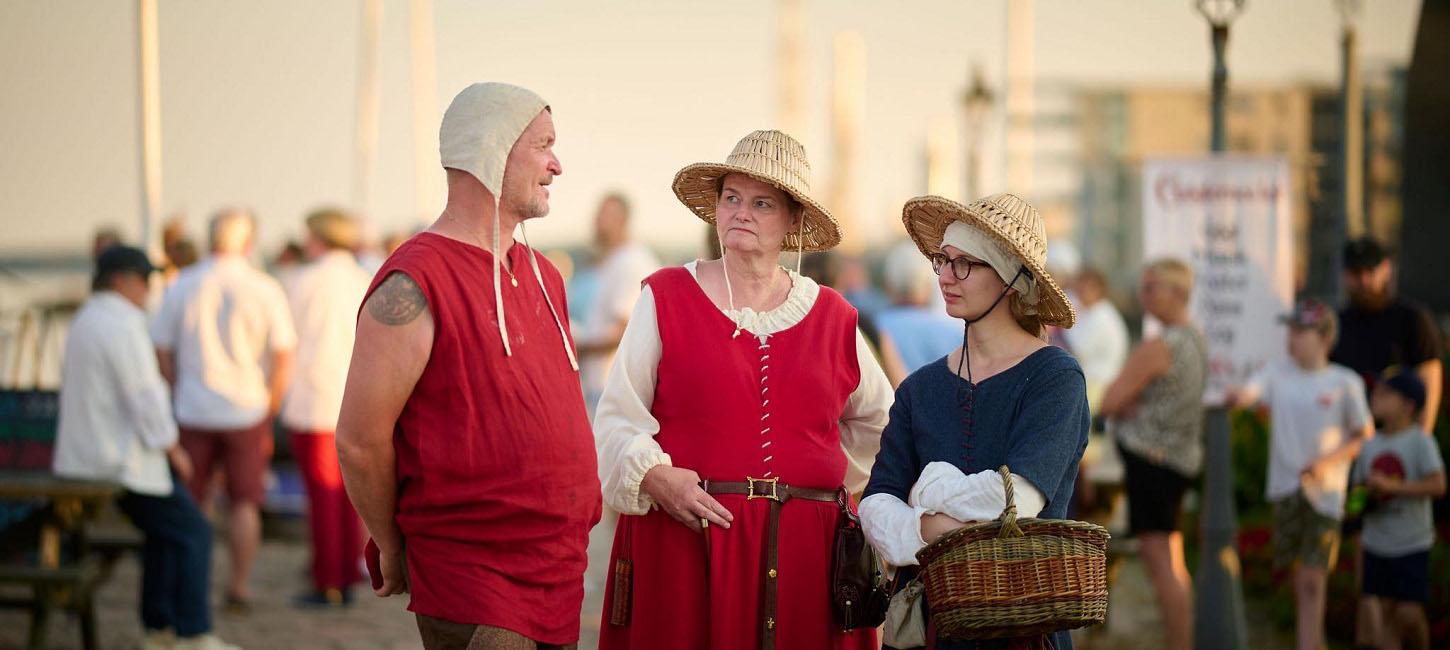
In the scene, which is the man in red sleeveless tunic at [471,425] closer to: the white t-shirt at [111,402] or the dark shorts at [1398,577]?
the white t-shirt at [111,402]

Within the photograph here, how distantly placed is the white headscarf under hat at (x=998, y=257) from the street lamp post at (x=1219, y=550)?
15.6 ft

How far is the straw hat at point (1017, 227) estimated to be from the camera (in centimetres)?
420

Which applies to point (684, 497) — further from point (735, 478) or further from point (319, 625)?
point (319, 625)

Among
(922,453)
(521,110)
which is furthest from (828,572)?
(521,110)

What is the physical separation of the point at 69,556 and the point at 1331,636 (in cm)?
723

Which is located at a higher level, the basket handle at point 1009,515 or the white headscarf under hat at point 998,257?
the white headscarf under hat at point 998,257

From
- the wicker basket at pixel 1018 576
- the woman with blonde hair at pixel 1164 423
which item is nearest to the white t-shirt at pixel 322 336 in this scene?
the woman with blonde hair at pixel 1164 423

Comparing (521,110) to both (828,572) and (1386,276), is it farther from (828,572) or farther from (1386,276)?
(1386,276)

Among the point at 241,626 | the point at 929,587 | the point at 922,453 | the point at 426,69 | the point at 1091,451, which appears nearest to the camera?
the point at 929,587

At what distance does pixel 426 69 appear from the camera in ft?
110

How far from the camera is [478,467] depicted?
3.95 m

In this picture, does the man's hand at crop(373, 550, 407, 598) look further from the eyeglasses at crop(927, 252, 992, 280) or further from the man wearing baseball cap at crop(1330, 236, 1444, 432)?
the man wearing baseball cap at crop(1330, 236, 1444, 432)

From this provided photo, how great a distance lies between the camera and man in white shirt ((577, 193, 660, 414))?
10.2 meters

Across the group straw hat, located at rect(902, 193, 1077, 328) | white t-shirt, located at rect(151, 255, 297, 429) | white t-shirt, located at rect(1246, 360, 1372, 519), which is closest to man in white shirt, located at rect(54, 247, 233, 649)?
white t-shirt, located at rect(151, 255, 297, 429)
